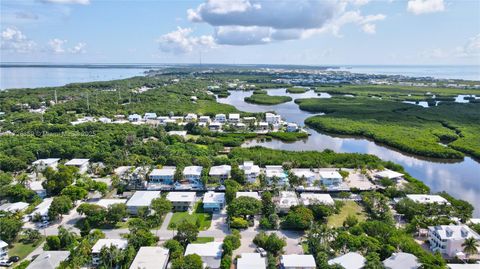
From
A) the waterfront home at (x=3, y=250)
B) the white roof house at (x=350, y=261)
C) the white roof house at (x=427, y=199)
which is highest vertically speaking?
the white roof house at (x=427, y=199)

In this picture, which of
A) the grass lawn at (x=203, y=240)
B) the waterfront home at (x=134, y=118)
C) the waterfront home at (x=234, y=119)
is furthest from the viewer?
the waterfront home at (x=134, y=118)

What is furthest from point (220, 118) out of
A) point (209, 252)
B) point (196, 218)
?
point (209, 252)

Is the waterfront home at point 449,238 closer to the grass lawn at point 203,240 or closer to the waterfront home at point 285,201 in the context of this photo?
the waterfront home at point 285,201

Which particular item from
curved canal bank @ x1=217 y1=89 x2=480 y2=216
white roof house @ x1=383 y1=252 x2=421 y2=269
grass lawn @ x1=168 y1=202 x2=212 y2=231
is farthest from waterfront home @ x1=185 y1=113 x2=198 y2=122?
white roof house @ x1=383 y1=252 x2=421 y2=269

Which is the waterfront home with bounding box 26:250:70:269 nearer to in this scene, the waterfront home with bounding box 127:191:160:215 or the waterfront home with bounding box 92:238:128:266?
the waterfront home with bounding box 92:238:128:266

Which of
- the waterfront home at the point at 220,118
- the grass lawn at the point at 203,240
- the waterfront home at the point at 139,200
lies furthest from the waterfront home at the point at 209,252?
the waterfront home at the point at 220,118

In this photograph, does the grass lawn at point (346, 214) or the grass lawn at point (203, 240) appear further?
the grass lawn at point (346, 214)
